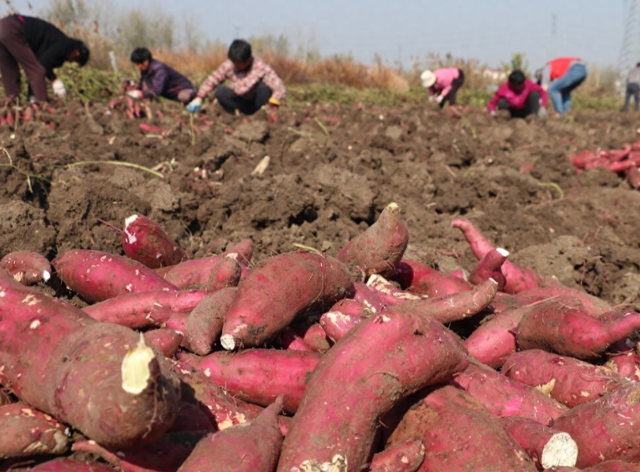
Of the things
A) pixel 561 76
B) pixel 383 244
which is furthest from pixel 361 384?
pixel 561 76

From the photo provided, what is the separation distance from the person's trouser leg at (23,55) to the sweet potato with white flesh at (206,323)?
828 centimetres

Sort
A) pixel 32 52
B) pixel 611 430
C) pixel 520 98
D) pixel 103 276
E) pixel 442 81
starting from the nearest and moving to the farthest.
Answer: pixel 611 430 < pixel 103 276 < pixel 32 52 < pixel 520 98 < pixel 442 81

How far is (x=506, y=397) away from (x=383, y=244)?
1.14 metres

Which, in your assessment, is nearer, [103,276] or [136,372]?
[136,372]

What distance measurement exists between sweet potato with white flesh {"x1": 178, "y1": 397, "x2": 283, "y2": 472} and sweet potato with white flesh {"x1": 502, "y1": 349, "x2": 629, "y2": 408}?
1203mm

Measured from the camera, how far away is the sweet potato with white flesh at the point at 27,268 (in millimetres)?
2768

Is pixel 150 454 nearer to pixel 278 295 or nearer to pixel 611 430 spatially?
pixel 278 295

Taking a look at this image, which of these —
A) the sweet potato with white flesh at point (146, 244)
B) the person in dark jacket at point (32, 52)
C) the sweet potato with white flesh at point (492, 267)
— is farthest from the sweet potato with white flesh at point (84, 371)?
the person in dark jacket at point (32, 52)

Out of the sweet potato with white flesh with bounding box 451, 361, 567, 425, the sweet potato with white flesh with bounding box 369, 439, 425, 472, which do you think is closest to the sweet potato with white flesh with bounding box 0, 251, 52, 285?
the sweet potato with white flesh with bounding box 369, 439, 425, 472

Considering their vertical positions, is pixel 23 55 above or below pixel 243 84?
above

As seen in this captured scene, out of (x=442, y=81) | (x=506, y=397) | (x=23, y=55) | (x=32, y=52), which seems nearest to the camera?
(x=506, y=397)

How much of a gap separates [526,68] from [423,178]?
23.8m

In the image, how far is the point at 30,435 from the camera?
170cm

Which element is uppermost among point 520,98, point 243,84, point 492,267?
point 492,267
